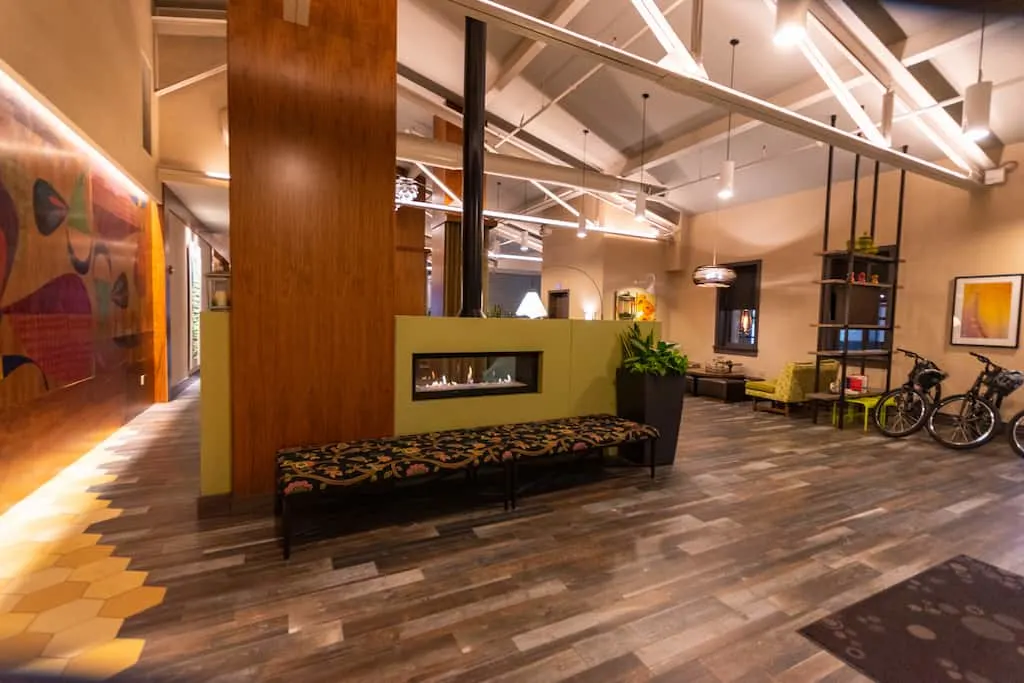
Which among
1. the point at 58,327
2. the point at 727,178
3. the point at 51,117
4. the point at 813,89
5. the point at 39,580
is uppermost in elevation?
the point at 813,89

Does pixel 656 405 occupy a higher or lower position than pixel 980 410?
higher

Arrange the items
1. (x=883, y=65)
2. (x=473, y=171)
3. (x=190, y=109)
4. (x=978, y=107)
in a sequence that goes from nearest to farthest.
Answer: (x=978, y=107)
(x=473, y=171)
(x=883, y=65)
(x=190, y=109)

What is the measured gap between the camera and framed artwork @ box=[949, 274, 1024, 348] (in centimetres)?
561

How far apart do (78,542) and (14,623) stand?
78cm

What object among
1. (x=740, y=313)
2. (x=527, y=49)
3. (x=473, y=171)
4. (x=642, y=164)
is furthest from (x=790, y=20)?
(x=740, y=313)

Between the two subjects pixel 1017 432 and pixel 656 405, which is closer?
pixel 656 405

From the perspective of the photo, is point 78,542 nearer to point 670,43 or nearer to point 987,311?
point 670,43

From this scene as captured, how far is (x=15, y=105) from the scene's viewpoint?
3004mm

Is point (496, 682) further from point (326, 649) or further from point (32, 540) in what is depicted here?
point (32, 540)

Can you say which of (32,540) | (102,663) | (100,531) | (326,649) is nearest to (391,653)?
(326,649)

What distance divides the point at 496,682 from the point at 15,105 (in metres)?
4.46

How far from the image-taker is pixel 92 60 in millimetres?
3998

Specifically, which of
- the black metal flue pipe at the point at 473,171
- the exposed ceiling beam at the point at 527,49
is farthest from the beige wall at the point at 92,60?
the exposed ceiling beam at the point at 527,49

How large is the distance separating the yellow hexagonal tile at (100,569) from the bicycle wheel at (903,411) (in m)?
7.39
